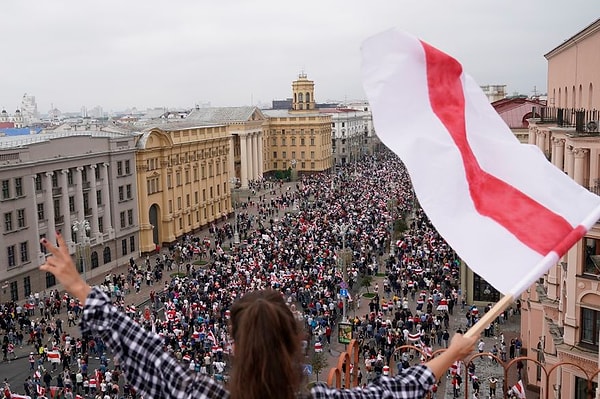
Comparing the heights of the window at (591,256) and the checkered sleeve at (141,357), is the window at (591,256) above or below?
below

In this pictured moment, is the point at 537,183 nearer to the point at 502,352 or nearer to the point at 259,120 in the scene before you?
the point at 502,352

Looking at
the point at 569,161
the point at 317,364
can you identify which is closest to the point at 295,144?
the point at 317,364

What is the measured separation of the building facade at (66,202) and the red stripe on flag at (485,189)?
32659 millimetres

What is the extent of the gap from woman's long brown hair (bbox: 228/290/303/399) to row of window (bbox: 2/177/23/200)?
37.4 m

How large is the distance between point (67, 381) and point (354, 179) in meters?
68.1

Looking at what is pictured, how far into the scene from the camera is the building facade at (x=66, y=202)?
37.3m

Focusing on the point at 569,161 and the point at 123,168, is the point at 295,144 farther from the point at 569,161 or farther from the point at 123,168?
the point at 569,161

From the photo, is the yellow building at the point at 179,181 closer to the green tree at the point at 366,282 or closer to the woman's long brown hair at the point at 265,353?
the green tree at the point at 366,282

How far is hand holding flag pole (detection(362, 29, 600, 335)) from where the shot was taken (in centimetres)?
527

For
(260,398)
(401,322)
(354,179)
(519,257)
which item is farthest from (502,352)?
(354,179)

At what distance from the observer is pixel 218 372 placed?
984 inches

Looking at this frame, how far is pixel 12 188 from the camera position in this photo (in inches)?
1465

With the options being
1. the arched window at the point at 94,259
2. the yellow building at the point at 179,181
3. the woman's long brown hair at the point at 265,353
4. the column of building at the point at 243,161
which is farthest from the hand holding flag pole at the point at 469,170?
the column of building at the point at 243,161

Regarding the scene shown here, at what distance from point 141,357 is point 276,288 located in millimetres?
28485
